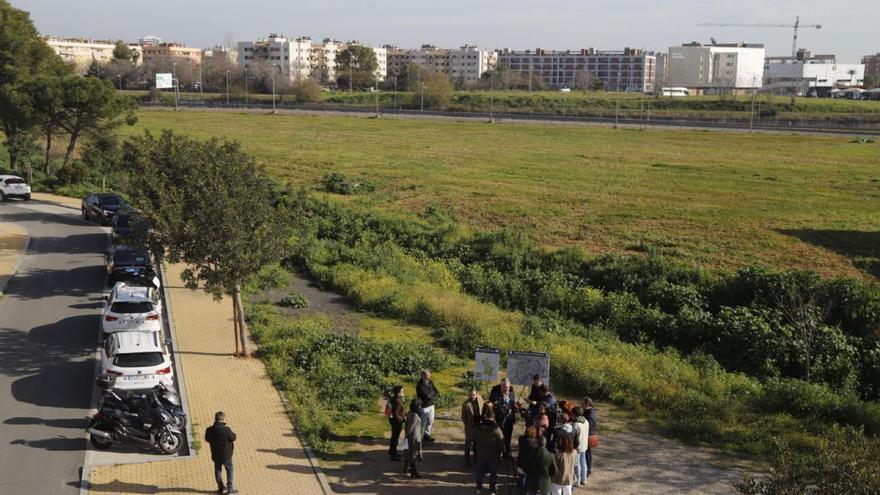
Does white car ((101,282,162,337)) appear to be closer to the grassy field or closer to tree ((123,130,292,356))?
tree ((123,130,292,356))

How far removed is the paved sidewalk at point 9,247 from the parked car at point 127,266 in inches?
132

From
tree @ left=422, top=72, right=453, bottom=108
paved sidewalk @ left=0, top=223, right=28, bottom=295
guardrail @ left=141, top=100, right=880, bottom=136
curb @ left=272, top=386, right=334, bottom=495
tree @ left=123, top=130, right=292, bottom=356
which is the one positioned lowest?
curb @ left=272, top=386, right=334, bottom=495

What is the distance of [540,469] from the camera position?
1170 cm

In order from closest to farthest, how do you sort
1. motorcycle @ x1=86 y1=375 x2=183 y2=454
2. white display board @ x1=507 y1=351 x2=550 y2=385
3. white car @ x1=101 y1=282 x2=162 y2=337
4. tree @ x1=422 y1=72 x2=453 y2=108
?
motorcycle @ x1=86 y1=375 x2=183 y2=454, white display board @ x1=507 y1=351 x2=550 y2=385, white car @ x1=101 y1=282 x2=162 y2=337, tree @ x1=422 y1=72 x2=453 y2=108

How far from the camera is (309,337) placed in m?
20.9

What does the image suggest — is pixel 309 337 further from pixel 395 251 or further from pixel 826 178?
pixel 826 178

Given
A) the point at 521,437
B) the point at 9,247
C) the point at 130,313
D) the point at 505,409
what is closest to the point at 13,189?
the point at 9,247

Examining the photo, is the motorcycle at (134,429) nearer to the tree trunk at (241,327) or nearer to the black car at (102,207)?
the tree trunk at (241,327)

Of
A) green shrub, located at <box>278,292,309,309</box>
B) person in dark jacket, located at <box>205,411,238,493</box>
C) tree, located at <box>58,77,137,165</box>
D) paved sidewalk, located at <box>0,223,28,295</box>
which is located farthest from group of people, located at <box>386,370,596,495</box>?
tree, located at <box>58,77,137,165</box>

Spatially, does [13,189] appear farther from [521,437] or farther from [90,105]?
[521,437]

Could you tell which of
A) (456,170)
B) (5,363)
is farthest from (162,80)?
(5,363)

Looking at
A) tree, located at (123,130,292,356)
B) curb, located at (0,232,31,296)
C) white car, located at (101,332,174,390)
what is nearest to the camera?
white car, located at (101,332,174,390)

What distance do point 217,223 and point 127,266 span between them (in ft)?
25.5

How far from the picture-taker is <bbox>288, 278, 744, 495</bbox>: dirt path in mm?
13547
